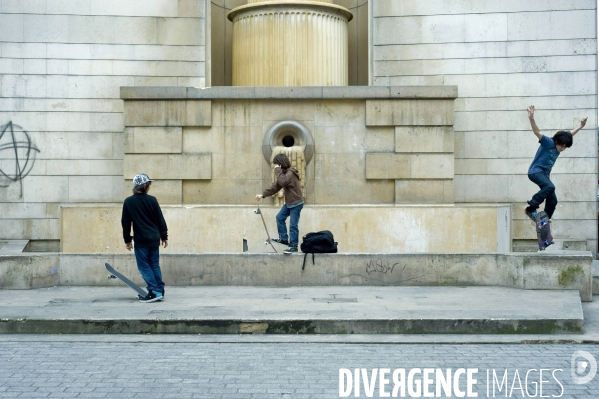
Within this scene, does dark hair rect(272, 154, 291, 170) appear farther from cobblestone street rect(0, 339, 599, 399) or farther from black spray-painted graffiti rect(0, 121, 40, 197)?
black spray-painted graffiti rect(0, 121, 40, 197)

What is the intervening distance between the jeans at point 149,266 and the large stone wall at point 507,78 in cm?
835

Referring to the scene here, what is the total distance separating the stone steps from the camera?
1002 cm

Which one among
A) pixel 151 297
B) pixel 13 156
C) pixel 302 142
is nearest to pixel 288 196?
pixel 302 142

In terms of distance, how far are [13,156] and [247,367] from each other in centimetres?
1149

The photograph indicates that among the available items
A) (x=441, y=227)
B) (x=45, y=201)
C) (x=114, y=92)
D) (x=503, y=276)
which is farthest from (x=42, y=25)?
(x=503, y=276)

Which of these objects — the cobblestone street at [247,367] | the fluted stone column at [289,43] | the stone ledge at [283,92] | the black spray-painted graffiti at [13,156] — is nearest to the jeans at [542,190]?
the cobblestone street at [247,367]

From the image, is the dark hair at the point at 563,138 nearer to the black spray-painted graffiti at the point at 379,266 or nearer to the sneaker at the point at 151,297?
the black spray-painted graffiti at the point at 379,266

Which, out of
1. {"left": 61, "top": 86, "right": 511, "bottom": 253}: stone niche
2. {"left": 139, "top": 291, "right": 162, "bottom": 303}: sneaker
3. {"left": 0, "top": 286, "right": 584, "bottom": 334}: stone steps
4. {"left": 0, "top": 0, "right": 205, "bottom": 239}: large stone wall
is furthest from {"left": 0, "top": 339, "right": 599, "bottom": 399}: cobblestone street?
{"left": 0, "top": 0, "right": 205, "bottom": 239}: large stone wall

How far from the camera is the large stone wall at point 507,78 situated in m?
18.1

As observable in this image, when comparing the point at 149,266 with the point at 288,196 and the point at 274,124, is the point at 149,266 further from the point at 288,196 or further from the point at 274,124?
the point at 274,124

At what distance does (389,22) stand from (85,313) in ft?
34.6

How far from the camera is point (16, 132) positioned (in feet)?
59.7

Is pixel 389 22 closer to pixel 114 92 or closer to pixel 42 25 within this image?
pixel 114 92

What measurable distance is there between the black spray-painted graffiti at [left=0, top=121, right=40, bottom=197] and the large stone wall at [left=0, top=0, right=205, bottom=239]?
0.07 feet
